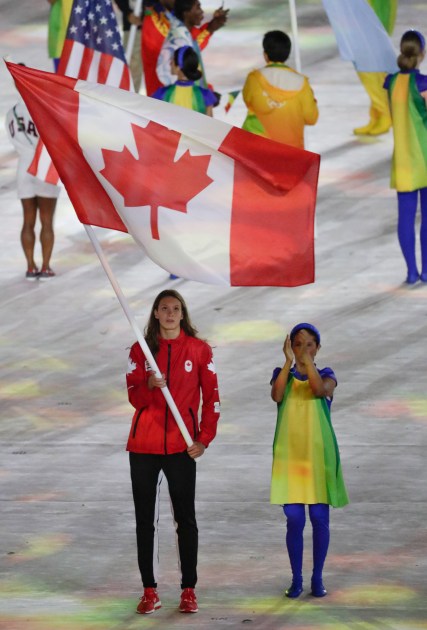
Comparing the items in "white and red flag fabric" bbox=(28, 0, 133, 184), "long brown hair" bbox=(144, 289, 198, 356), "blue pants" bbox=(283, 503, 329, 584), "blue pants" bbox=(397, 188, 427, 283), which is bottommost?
"blue pants" bbox=(283, 503, 329, 584)

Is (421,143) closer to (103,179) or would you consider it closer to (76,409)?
(76,409)

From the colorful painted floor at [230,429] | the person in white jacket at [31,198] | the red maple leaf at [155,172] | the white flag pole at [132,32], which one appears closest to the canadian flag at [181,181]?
the red maple leaf at [155,172]

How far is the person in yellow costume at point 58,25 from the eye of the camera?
17.9 m

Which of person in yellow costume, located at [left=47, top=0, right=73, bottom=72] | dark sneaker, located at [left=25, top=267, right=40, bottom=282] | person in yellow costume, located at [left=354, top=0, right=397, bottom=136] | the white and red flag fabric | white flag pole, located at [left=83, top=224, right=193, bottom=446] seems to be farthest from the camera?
person in yellow costume, located at [left=354, top=0, right=397, bottom=136]

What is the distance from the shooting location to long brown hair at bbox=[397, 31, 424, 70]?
14314 mm

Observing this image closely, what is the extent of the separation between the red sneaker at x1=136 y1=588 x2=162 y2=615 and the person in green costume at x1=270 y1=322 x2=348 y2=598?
2.25 feet

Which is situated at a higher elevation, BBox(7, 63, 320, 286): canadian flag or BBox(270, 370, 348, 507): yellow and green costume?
BBox(7, 63, 320, 286): canadian flag

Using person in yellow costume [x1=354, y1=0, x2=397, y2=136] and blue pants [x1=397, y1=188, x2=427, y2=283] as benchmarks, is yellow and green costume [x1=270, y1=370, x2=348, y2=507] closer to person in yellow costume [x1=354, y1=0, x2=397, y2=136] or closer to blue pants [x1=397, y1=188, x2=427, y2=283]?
blue pants [x1=397, y1=188, x2=427, y2=283]

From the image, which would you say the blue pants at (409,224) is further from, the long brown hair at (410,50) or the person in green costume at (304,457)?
the person in green costume at (304,457)

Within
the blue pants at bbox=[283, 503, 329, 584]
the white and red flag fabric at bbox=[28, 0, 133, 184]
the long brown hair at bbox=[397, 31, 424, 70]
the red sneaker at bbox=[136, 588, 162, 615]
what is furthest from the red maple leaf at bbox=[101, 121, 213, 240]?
the long brown hair at bbox=[397, 31, 424, 70]

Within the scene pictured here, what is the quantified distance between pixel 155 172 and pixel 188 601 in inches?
84.9

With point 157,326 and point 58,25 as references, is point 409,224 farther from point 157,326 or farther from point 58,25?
point 157,326

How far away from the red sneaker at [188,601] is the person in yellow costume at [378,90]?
942 centimetres

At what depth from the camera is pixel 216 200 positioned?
9156 millimetres
